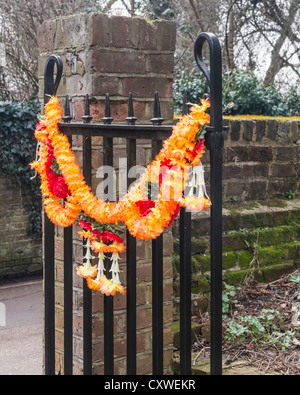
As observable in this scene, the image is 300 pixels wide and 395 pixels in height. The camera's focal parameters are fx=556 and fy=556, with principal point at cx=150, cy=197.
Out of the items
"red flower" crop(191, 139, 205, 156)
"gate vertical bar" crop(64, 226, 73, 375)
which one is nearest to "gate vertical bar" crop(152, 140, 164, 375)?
"red flower" crop(191, 139, 205, 156)

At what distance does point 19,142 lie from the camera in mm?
7113

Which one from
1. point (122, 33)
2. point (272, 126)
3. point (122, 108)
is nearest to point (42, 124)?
point (122, 108)

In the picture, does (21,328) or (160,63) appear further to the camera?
(21,328)

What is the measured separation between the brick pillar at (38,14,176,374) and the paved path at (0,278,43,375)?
1216 mm

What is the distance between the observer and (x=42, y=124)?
252 cm

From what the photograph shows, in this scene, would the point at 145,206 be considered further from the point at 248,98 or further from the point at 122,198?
the point at 248,98

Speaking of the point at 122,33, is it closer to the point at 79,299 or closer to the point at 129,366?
the point at 79,299

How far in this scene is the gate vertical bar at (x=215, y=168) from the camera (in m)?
1.82

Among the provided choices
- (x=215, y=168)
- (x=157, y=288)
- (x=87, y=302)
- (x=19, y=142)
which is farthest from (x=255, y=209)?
(x=19, y=142)

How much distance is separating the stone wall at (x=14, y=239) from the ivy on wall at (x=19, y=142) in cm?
10

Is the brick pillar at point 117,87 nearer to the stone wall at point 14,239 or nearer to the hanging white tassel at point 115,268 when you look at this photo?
the hanging white tassel at point 115,268

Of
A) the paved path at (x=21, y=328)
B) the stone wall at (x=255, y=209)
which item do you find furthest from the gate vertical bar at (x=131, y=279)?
the paved path at (x=21, y=328)

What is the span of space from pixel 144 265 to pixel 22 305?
11.2ft

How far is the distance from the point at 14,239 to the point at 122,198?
5.59 metres
